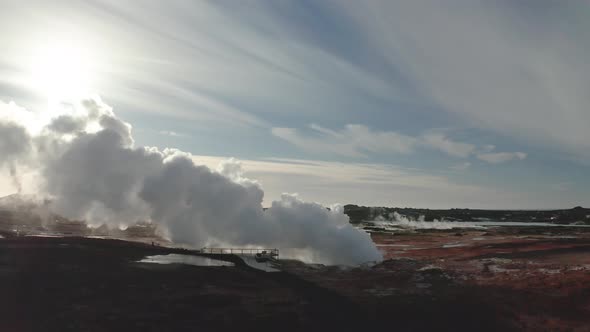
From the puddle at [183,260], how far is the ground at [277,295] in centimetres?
162

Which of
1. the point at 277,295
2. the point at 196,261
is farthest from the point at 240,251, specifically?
the point at 277,295

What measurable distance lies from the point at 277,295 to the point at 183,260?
64.3 ft

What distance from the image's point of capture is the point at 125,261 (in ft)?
151

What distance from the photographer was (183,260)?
50406 mm

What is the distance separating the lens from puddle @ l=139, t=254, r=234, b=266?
48.3 m

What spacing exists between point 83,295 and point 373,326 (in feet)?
66.5

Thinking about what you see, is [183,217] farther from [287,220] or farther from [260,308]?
[260,308]

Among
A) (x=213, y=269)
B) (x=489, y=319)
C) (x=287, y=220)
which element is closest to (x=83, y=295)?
(x=213, y=269)

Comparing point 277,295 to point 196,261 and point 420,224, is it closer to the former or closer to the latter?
point 196,261

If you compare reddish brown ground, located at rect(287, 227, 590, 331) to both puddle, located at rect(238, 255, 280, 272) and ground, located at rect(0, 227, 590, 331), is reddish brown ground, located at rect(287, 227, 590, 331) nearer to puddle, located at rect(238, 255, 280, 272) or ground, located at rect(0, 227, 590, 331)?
ground, located at rect(0, 227, 590, 331)

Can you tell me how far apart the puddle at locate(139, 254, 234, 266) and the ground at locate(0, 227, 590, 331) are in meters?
1.62

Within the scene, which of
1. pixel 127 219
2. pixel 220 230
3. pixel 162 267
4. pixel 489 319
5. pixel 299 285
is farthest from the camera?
pixel 127 219

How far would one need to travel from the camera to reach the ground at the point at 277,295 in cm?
2681

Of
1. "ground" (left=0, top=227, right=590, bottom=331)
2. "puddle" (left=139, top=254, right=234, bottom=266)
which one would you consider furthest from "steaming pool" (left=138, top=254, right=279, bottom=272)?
"ground" (left=0, top=227, right=590, bottom=331)
